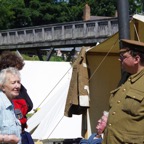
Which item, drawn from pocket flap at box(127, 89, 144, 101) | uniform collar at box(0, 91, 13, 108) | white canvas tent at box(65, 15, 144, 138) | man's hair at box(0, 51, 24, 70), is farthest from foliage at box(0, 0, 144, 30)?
pocket flap at box(127, 89, 144, 101)

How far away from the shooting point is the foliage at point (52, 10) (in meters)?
69.8

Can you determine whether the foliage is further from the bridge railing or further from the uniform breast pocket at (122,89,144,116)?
the uniform breast pocket at (122,89,144,116)

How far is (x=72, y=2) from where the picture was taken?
245ft

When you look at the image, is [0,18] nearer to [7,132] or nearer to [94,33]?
[94,33]

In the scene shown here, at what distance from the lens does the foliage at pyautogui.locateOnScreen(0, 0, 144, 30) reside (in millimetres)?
69750

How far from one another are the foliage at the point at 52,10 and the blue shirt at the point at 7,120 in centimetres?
6432

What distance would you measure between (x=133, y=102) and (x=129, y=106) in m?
0.04

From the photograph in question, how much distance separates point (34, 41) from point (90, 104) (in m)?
28.7

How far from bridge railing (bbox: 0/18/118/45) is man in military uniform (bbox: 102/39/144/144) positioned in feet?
82.1

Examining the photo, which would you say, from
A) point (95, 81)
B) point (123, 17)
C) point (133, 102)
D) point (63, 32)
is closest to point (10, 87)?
point (133, 102)

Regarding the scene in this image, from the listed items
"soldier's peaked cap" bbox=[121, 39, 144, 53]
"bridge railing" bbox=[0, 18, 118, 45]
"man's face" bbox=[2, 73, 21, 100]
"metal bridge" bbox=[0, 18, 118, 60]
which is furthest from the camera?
"metal bridge" bbox=[0, 18, 118, 60]

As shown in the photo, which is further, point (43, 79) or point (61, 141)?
point (43, 79)

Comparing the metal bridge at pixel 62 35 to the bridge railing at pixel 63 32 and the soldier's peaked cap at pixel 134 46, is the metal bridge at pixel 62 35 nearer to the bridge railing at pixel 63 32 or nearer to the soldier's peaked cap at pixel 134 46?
the bridge railing at pixel 63 32

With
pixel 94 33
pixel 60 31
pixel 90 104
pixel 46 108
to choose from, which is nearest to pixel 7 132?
pixel 90 104
